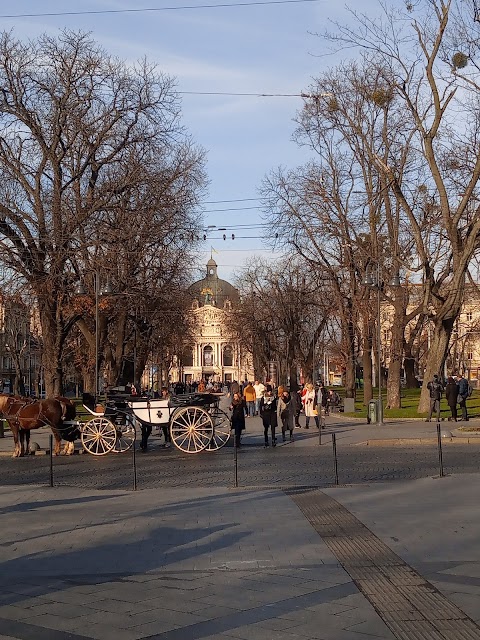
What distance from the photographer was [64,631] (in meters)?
7.31

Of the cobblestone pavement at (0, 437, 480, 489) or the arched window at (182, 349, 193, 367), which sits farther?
the arched window at (182, 349, 193, 367)

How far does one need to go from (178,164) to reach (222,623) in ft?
113

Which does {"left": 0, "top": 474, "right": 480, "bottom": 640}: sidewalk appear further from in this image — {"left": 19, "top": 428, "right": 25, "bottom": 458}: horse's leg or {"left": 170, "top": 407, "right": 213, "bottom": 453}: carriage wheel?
{"left": 19, "top": 428, "right": 25, "bottom": 458}: horse's leg

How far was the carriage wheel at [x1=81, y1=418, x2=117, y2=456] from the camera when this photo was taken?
24828mm

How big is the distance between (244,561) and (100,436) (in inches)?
600

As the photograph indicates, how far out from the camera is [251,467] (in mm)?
20984

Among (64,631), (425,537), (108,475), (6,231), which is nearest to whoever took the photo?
(64,631)

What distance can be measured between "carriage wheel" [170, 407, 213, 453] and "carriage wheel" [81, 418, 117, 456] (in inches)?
68.8

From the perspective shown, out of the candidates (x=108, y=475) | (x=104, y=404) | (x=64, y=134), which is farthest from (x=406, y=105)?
(x=108, y=475)

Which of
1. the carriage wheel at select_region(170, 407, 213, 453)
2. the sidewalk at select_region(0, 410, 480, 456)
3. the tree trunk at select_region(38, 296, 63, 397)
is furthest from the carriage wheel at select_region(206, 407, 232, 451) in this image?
the tree trunk at select_region(38, 296, 63, 397)

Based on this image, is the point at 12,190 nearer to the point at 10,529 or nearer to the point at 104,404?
the point at 104,404

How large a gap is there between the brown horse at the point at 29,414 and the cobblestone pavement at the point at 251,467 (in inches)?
31.3

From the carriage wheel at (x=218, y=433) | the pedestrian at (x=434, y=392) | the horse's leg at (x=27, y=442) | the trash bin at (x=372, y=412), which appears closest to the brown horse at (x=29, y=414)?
the horse's leg at (x=27, y=442)

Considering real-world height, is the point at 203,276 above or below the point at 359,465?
above
